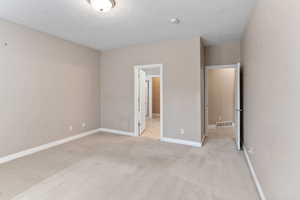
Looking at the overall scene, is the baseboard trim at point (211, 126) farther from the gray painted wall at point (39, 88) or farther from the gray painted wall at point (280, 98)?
the gray painted wall at point (39, 88)

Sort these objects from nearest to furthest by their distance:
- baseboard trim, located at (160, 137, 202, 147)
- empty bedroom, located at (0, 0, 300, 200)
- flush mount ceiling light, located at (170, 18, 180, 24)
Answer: empty bedroom, located at (0, 0, 300, 200) < flush mount ceiling light, located at (170, 18, 180, 24) < baseboard trim, located at (160, 137, 202, 147)

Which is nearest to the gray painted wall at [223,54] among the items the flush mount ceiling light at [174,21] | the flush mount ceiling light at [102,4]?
the flush mount ceiling light at [174,21]

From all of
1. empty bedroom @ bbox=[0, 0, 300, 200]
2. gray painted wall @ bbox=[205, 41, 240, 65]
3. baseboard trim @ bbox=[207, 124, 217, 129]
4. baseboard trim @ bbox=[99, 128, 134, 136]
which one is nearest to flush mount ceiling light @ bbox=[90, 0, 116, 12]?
empty bedroom @ bbox=[0, 0, 300, 200]

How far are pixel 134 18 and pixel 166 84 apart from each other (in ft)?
5.85

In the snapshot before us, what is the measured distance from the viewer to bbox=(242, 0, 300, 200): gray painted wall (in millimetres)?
1059

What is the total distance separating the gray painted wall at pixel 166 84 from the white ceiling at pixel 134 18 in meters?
0.42

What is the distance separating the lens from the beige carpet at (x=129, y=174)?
6.12ft

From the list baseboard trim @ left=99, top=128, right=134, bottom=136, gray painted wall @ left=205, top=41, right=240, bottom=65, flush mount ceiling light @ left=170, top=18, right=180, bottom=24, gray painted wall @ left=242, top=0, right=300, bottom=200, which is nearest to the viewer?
gray painted wall @ left=242, top=0, right=300, bottom=200

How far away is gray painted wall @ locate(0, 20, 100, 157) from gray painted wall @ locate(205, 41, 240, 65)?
11.8 ft

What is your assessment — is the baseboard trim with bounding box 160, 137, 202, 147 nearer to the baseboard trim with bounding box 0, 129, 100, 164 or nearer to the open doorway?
the open doorway

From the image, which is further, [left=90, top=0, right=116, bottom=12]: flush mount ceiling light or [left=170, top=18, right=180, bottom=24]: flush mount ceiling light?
[left=170, top=18, right=180, bottom=24]: flush mount ceiling light

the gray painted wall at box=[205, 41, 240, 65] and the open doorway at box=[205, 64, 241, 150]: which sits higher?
the gray painted wall at box=[205, 41, 240, 65]

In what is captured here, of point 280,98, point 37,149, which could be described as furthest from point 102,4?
point 37,149

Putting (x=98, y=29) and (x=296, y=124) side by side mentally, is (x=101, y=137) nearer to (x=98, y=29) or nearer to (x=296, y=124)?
(x=98, y=29)
